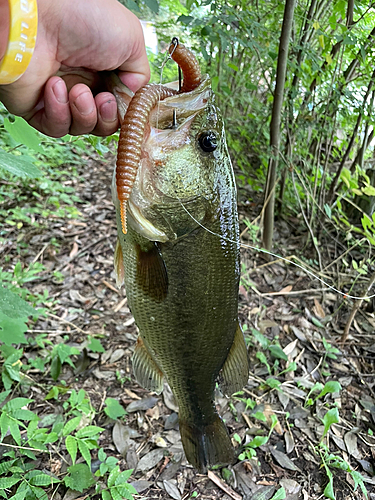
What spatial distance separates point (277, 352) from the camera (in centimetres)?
301

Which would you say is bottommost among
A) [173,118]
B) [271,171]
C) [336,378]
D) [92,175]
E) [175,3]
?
[92,175]

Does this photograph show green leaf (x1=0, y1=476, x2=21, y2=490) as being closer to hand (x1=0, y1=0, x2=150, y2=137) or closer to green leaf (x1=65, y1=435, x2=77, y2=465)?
green leaf (x1=65, y1=435, x2=77, y2=465)

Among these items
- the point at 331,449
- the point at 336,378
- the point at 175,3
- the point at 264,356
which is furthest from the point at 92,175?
the point at 331,449

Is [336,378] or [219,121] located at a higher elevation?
[219,121]

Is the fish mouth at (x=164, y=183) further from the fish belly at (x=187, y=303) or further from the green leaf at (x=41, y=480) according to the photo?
the green leaf at (x=41, y=480)

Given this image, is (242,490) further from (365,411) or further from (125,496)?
(365,411)

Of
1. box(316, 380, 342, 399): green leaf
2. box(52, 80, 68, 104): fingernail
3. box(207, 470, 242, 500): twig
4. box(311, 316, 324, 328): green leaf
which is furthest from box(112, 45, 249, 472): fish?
box(311, 316, 324, 328): green leaf

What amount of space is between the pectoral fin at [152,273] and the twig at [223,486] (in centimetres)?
146

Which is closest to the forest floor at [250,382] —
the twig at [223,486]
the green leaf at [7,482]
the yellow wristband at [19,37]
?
the twig at [223,486]

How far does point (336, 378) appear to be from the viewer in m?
2.99

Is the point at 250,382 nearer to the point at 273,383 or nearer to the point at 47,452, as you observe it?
the point at 273,383

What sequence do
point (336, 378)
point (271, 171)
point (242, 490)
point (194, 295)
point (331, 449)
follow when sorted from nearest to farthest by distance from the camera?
point (194, 295)
point (242, 490)
point (331, 449)
point (336, 378)
point (271, 171)

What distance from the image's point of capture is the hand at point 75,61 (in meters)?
1.38

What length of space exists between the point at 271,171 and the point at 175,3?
6.22ft
